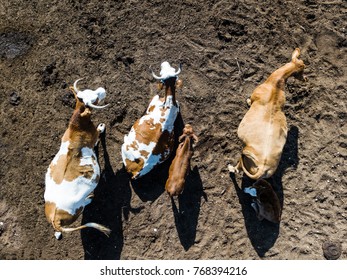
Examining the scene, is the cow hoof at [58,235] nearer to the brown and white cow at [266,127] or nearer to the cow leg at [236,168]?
the cow leg at [236,168]

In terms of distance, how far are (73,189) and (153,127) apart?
4.49 feet

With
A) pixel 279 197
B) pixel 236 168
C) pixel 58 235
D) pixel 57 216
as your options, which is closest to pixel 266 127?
pixel 236 168

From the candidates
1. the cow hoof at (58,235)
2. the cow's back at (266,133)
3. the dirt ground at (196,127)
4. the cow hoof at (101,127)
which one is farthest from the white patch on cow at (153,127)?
the cow hoof at (58,235)

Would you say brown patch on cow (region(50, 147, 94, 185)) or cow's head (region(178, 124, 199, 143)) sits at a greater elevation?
cow's head (region(178, 124, 199, 143))

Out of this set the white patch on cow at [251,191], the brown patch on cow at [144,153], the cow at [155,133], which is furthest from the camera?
the white patch on cow at [251,191]

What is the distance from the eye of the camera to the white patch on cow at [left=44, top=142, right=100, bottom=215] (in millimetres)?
5527

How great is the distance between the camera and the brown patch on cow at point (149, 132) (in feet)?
19.0

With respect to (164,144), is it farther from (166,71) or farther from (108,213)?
(108,213)

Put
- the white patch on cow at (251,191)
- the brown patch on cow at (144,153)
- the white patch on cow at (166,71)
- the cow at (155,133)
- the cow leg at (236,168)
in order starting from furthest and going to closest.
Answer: the white patch on cow at (251,191)
the cow leg at (236,168)
the brown patch on cow at (144,153)
the cow at (155,133)
the white patch on cow at (166,71)

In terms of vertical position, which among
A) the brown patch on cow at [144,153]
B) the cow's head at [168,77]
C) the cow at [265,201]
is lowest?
the cow at [265,201]

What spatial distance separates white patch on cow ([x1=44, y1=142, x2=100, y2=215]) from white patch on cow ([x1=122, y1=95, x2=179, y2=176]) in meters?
0.52

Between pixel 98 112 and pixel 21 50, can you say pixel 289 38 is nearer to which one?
pixel 98 112

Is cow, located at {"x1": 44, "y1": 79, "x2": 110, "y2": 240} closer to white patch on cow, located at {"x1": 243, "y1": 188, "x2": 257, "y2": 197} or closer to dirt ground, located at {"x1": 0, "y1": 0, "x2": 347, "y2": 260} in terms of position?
dirt ground, located at {"x1": 0, "y1": 0, "x2": 347, "y2": 260}

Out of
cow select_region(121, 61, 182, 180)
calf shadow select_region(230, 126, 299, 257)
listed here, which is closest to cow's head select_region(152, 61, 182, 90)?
cow select_region(121, 61, 182, 180)
